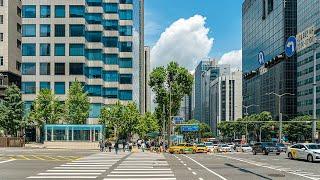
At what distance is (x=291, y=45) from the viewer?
49000 millimetres

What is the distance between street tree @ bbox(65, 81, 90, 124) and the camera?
83.3 m

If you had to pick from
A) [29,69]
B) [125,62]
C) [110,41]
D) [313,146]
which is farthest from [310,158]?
[125,62]

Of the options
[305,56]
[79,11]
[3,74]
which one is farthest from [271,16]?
[3,74]

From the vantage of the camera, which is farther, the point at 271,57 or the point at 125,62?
the point at 271,57

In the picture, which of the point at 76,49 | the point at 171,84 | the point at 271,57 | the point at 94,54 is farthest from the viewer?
the point at 271,57

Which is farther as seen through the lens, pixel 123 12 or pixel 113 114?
pixel 123 12

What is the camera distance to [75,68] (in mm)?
96938

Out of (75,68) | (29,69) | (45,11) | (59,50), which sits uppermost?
(45,11)

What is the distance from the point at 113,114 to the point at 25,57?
19.1m

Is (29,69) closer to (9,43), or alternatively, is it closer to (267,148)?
(9,43)

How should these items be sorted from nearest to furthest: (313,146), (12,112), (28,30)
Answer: (313,146) → (12,112) → (28,30)

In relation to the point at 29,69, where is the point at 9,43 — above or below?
above

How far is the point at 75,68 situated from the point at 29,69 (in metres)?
8.38

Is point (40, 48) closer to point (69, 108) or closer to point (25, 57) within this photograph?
point (25, 57)
